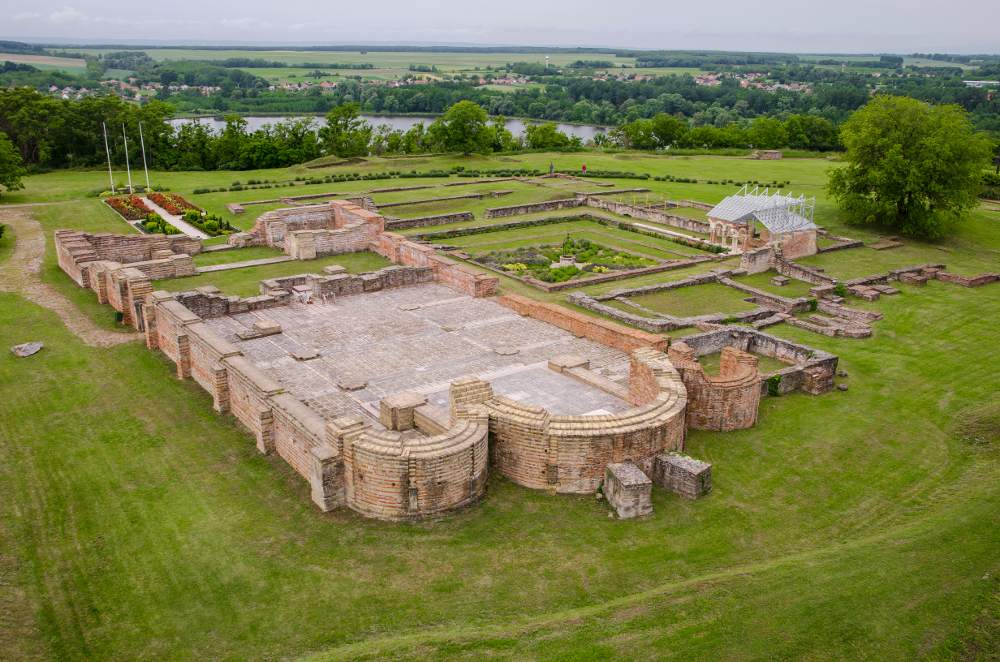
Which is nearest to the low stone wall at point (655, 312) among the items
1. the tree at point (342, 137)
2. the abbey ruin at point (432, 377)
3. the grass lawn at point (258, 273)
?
the abbey ruin at point (432, 377)

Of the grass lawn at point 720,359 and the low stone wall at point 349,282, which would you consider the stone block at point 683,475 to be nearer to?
the grass lawn at point 720,359

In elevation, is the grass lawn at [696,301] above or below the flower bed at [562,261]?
below

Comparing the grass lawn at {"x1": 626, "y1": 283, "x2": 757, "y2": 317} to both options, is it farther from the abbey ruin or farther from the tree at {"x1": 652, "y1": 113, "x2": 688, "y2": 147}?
the tree at {"x1": 652, "y1": 113, "x2": 688, "y2": 147}

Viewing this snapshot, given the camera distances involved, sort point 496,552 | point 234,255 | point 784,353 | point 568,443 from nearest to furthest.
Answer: point 496,552 → point 568,443 → point 784,353 → point 234,255

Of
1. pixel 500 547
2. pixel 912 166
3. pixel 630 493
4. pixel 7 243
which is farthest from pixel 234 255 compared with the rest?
pixel 912 166

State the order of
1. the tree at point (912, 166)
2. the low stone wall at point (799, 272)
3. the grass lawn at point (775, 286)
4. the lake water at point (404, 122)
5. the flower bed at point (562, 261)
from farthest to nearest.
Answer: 1. the lake water at point (404, 122)
2. the tree at point (912, 166)
3. the flower bed at point (562, 261)
4. the low stone wall at point (799, 272)
5. the grass lawn at point (775, 286)

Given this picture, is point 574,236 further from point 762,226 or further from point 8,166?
point 8,166
